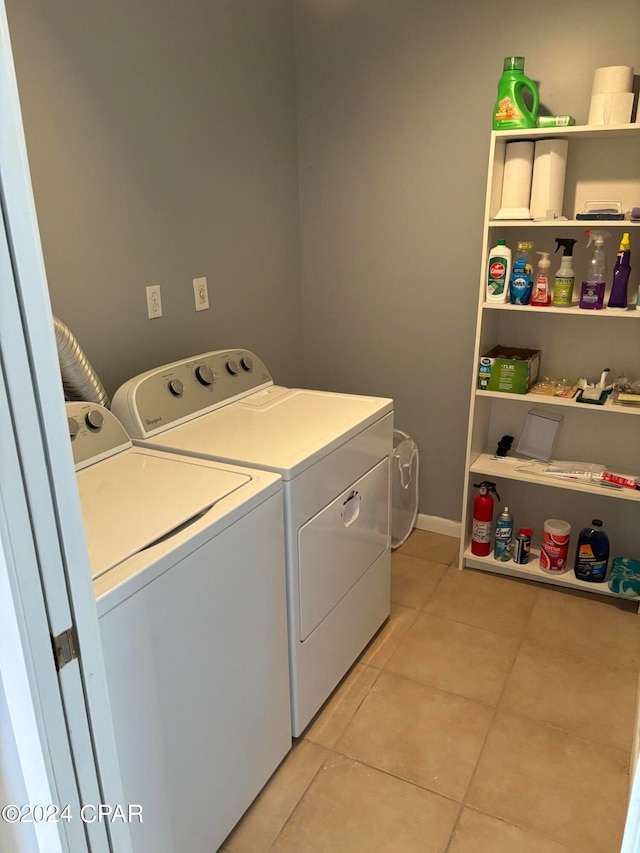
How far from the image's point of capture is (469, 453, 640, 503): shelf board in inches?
93.2

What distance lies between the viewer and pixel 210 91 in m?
2.26

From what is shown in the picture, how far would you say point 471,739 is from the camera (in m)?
1.90

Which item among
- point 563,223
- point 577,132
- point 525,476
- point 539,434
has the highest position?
point 577,132

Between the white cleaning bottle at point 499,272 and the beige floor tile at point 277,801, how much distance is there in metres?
1.64

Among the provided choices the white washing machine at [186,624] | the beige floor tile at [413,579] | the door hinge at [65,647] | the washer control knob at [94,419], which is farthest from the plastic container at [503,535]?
the door hinge at [65,647]

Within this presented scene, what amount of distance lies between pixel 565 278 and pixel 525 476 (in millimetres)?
761

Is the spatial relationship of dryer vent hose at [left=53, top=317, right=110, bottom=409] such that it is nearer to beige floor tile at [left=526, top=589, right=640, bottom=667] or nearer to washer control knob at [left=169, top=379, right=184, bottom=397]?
washer control knob at [left=169, top=379, right=184, bottom=397]

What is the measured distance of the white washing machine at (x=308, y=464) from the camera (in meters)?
1.72

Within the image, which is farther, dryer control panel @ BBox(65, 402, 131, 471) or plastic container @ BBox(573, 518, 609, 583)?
plastic container @ BBox(573, 518, 609, 583)

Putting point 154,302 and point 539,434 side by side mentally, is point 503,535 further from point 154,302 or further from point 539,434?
point 154,302

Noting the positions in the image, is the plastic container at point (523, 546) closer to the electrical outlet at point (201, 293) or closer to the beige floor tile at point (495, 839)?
the beige floor tile at point (495, 839)

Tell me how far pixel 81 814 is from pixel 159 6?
216 cm

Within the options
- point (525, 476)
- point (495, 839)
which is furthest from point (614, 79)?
point (495, 839)

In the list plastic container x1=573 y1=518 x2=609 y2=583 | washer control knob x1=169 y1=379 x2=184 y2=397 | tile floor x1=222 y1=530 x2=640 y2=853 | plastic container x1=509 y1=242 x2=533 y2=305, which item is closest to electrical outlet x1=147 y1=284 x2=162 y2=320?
washer control knob x1=169 y1=379 x2=184 y2=397
